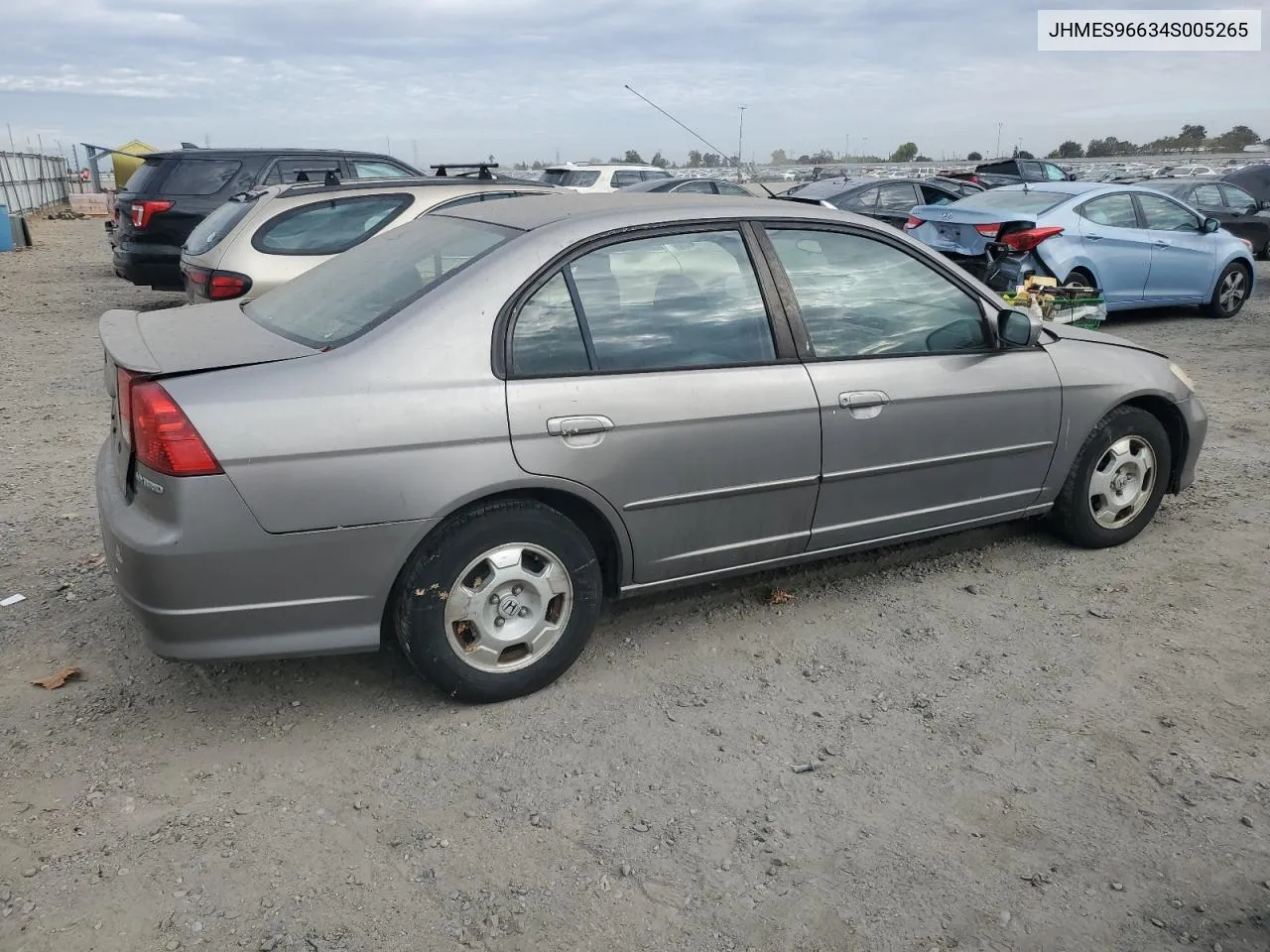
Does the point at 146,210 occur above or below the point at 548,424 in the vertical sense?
above

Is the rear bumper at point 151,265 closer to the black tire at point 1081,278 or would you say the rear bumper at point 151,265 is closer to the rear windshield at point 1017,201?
the rear windshield at point 1017,201

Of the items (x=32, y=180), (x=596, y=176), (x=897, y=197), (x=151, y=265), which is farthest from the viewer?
(x=32, y=180)

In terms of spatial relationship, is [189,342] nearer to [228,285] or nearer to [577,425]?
[577,425]

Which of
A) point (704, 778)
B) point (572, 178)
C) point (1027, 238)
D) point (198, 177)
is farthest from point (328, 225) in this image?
point (572, 178)

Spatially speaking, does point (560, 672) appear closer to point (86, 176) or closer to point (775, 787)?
point (775, 787)

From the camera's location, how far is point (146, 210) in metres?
11.0

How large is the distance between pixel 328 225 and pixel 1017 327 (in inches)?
221

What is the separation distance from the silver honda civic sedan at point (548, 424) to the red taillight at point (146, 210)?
7.99m

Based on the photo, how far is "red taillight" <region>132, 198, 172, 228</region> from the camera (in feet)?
36.2

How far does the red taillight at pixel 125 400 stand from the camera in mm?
3102

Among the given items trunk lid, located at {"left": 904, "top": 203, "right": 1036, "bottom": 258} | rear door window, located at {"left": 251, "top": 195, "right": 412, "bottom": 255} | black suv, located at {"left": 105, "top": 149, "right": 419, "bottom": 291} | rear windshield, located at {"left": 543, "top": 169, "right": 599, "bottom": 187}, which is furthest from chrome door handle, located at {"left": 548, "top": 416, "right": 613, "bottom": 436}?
rear windshield, located at {"left": 543, "top": 169, "right": 599, "bottom": 187}

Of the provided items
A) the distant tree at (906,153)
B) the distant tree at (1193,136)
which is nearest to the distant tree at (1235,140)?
the distant tree at (1193,136)

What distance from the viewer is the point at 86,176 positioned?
46156 mm

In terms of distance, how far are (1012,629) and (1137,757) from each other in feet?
2.96
